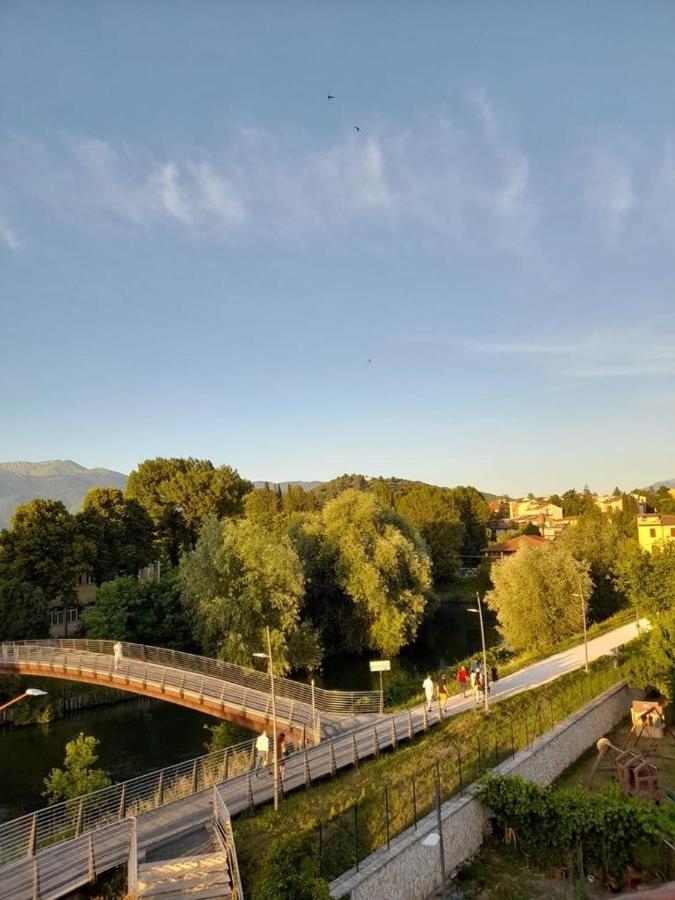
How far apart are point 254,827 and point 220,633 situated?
25311 millimetres

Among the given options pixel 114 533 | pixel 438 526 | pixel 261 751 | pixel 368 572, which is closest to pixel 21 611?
pixel 114 533

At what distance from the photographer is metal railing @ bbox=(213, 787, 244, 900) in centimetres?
1084

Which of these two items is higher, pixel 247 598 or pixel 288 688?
pixel 247 598

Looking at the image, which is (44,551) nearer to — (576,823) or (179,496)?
(179,496)

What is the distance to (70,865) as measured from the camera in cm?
1201

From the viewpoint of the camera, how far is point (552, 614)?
4044 centimetres

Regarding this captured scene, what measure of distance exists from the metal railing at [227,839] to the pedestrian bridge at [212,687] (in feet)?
22.7

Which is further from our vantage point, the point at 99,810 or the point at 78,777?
the point at 78,777

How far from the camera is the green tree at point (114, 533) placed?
156ft

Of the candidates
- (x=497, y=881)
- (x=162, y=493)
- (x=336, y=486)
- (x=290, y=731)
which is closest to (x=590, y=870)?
(x=497, y=881)

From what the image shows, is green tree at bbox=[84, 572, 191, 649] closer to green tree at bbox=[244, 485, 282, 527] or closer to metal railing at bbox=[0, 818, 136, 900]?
green tree at bbox=[244, 485, 282, 527]

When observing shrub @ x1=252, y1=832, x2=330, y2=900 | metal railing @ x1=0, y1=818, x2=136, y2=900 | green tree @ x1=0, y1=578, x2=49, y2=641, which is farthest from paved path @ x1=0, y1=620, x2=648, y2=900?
green tree @ x1=0, y1=578, x2=49, y2=641

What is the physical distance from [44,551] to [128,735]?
1787 cm

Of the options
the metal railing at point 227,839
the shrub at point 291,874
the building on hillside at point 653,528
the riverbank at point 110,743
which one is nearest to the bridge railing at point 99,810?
the metal railing at point 227,839
